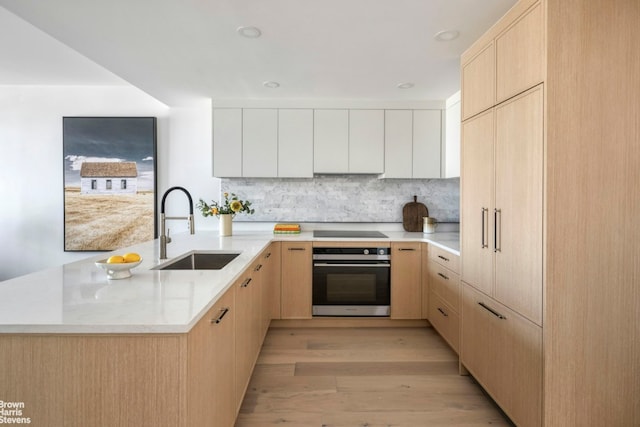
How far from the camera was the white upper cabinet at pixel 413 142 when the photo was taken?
11.6ft

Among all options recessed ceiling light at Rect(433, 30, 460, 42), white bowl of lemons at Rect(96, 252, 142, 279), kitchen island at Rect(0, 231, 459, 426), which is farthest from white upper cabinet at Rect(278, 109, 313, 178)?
kitchen island at Rect(0, 231, 459, 426)

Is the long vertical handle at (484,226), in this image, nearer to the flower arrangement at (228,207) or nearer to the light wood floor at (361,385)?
the light wood floor at (361,385)

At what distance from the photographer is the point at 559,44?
1.44m

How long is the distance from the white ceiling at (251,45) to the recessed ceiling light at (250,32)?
4 centimetres

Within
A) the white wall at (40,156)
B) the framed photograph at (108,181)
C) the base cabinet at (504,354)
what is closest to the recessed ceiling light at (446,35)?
the base cabinet at (504,354)

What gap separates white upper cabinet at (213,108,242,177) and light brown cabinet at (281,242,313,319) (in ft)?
3.70

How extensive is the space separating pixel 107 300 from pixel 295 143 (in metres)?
2.63

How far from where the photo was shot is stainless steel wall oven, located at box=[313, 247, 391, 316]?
315 cm

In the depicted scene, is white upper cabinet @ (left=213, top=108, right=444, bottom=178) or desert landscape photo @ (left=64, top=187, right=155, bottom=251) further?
desert landscape photo @ (left=64, top=187, right=155, bottom=251)

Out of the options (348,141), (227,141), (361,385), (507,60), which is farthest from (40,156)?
(507,60)

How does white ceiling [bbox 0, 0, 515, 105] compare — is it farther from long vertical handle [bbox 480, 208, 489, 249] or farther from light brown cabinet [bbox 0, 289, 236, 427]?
light brown cabinet [bbox 0, 289, 236, 427]

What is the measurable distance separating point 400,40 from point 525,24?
2.63 feet

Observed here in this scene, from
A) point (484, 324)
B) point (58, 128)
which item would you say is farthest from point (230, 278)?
point (58, 128)

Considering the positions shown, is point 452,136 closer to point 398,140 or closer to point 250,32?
point 398,140
